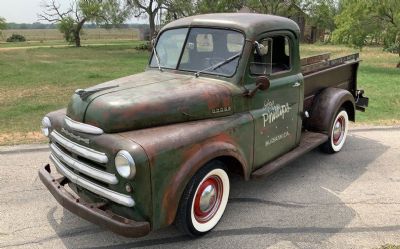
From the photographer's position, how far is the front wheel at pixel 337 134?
6.07 meters

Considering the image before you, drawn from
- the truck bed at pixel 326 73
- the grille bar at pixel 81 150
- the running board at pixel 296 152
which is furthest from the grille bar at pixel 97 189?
the truck bed at pixel 326 73

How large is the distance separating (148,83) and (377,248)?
2.69 m

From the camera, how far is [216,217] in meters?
4.05

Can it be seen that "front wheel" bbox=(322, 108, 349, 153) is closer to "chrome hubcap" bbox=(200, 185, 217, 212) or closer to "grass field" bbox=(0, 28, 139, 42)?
"chrome hubcap" bbox=(200, 185, 217, 212)

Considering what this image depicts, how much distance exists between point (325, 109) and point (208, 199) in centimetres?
261

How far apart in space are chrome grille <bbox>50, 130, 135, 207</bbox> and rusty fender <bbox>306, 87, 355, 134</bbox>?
336 centimetres

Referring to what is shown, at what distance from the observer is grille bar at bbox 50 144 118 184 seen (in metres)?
3.30

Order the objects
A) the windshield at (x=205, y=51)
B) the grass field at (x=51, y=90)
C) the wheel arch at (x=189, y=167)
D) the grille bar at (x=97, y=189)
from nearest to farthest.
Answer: the grille bar at (x=97, y=189) → the wheel arch at (x=189, y=167) → the windshield at (x=205, y=51) → the grass field at (x=51, y=90)

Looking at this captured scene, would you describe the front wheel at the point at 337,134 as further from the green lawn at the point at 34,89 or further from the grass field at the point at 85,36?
the grass field at the point at 85,36

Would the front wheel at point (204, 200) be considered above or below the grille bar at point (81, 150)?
below

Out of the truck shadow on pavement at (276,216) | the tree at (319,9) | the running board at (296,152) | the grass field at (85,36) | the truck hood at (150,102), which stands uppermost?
the tree at (319,9)

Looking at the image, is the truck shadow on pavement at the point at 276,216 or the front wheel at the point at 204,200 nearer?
the front wheel at the point at 204,200

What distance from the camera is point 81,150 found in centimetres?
349

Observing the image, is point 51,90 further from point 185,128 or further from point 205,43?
point 185,128
